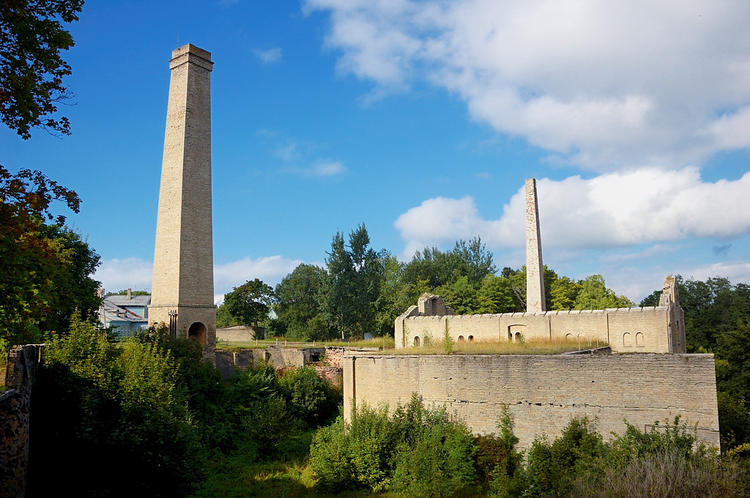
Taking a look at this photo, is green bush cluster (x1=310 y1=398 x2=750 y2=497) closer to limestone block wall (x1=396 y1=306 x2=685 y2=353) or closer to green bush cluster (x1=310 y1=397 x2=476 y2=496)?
green bush cluster (x1=310 y1=397 x2=476 y2=496)

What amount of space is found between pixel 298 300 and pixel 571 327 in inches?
1820

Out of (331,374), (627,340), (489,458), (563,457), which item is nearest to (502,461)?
(489,458)

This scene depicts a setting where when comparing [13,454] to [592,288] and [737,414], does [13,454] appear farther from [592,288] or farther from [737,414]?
[592,288]

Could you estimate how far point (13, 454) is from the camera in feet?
33.4

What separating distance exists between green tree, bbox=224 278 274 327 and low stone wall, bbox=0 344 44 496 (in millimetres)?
38825

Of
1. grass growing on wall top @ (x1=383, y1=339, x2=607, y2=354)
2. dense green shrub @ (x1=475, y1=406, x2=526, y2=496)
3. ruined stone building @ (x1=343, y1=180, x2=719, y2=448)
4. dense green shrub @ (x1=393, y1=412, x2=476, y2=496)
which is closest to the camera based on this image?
ruined stone building @ (x1=343, y1=180, x2=719, y2=448)

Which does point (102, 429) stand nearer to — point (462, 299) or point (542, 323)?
point (542, 323)

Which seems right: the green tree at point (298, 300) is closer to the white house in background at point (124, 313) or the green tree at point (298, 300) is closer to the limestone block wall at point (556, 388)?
the white house in background at point (124, 313)

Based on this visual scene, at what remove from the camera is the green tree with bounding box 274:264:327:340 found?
51.5m

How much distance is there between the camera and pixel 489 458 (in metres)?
17.1

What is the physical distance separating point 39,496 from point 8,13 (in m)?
9.53

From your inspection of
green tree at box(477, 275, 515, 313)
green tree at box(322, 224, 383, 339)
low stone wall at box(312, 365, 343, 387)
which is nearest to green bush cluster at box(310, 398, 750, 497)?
low stone wall at box(312, 365, 343, 387)

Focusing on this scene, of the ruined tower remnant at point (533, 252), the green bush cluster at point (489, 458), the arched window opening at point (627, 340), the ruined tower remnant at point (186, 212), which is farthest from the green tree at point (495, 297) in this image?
the green bush cluster at point (489, 458)

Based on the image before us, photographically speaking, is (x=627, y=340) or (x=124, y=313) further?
(x=124, y=313)
